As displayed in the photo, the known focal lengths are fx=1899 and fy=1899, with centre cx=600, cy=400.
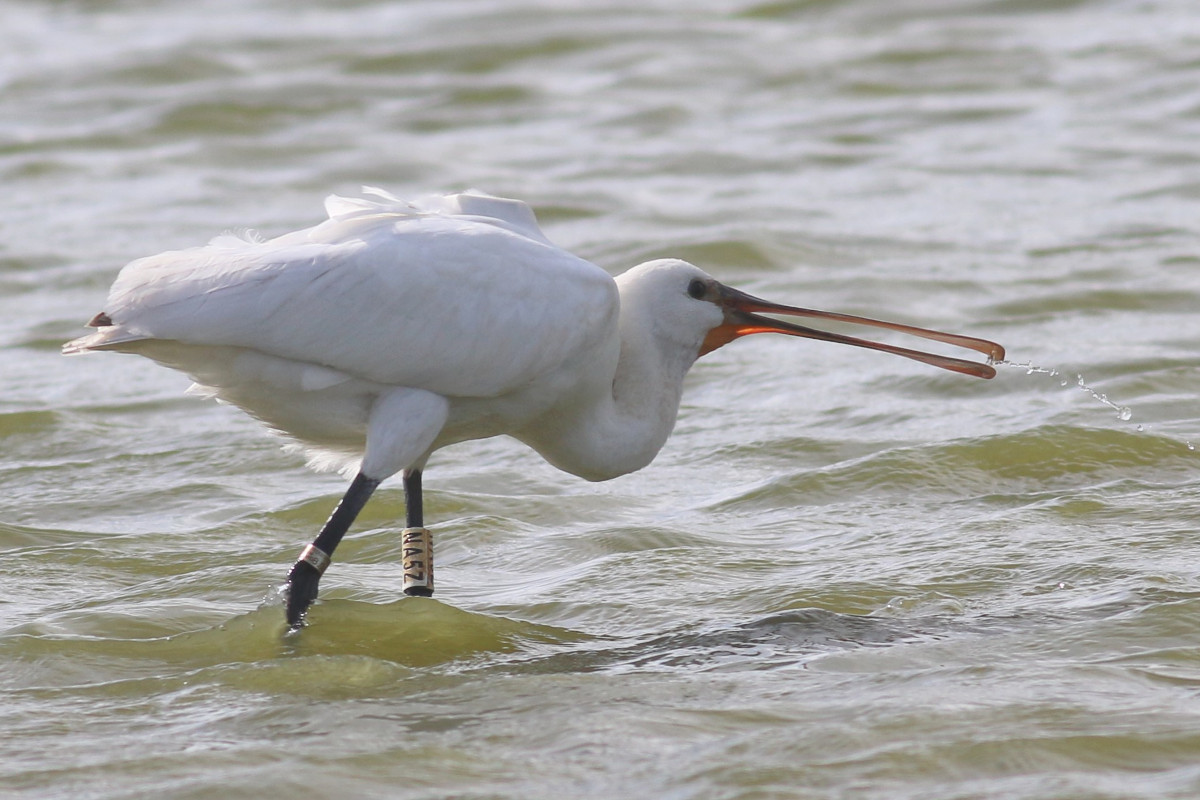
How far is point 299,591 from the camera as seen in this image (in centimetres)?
696

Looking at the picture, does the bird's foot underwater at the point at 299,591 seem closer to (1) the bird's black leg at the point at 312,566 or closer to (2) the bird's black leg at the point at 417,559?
(1) the bird's black leg at the point at 312,566

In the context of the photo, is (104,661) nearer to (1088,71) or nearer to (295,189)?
(295,189)

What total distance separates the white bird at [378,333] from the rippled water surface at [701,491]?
771 mm

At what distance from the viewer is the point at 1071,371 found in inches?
431

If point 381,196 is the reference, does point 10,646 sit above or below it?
below

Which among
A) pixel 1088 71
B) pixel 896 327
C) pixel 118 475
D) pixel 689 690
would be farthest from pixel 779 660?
pixel 1088 71

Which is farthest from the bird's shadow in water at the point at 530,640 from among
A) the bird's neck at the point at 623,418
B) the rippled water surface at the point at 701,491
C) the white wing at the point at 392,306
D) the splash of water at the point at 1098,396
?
the splash of water at the point at 1098,396

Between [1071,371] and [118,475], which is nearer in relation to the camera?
[118,475]

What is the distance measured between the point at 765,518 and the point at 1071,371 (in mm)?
3029

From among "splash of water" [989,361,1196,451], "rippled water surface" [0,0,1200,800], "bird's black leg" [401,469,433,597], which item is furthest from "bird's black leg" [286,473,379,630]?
"splash of water" [989,361,1196,451]

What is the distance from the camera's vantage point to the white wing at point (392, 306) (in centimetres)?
677

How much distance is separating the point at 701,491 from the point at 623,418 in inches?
79.8

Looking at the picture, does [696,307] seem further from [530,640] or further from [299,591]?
[299,591]

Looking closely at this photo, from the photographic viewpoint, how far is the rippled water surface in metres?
5.74
